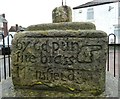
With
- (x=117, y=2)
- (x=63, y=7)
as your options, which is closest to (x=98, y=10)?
(x=117, y=2)

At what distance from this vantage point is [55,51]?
2523 millimetres

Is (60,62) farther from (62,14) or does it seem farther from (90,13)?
(90,13)

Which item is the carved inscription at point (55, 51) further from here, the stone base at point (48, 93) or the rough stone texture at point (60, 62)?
the stone base at point (48, 93)

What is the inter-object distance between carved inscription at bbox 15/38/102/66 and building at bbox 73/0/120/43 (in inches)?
880

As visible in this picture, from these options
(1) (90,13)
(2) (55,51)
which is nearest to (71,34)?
(2) (55,51)

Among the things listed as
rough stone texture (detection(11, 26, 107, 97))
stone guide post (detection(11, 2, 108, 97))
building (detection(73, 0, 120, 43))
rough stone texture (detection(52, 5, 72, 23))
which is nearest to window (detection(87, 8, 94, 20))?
building (detection(73, 0, 120, 43))

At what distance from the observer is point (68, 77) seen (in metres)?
2.51

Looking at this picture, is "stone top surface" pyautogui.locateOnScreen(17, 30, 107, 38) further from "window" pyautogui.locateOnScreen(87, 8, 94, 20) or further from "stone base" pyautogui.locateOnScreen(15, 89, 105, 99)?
"window" pyautogui.locateOnScreen(87, 8, 94, 20)

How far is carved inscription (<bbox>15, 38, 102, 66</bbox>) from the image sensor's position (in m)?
2.45

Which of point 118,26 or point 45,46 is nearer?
point 45,46

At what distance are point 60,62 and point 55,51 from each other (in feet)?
0.46

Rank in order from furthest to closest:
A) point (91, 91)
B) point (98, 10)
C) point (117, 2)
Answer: point (98, 10) < point (117, 2) < point (91, 91)

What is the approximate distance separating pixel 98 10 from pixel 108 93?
24023 millimetres

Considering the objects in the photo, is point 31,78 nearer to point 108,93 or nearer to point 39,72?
point 39,72
